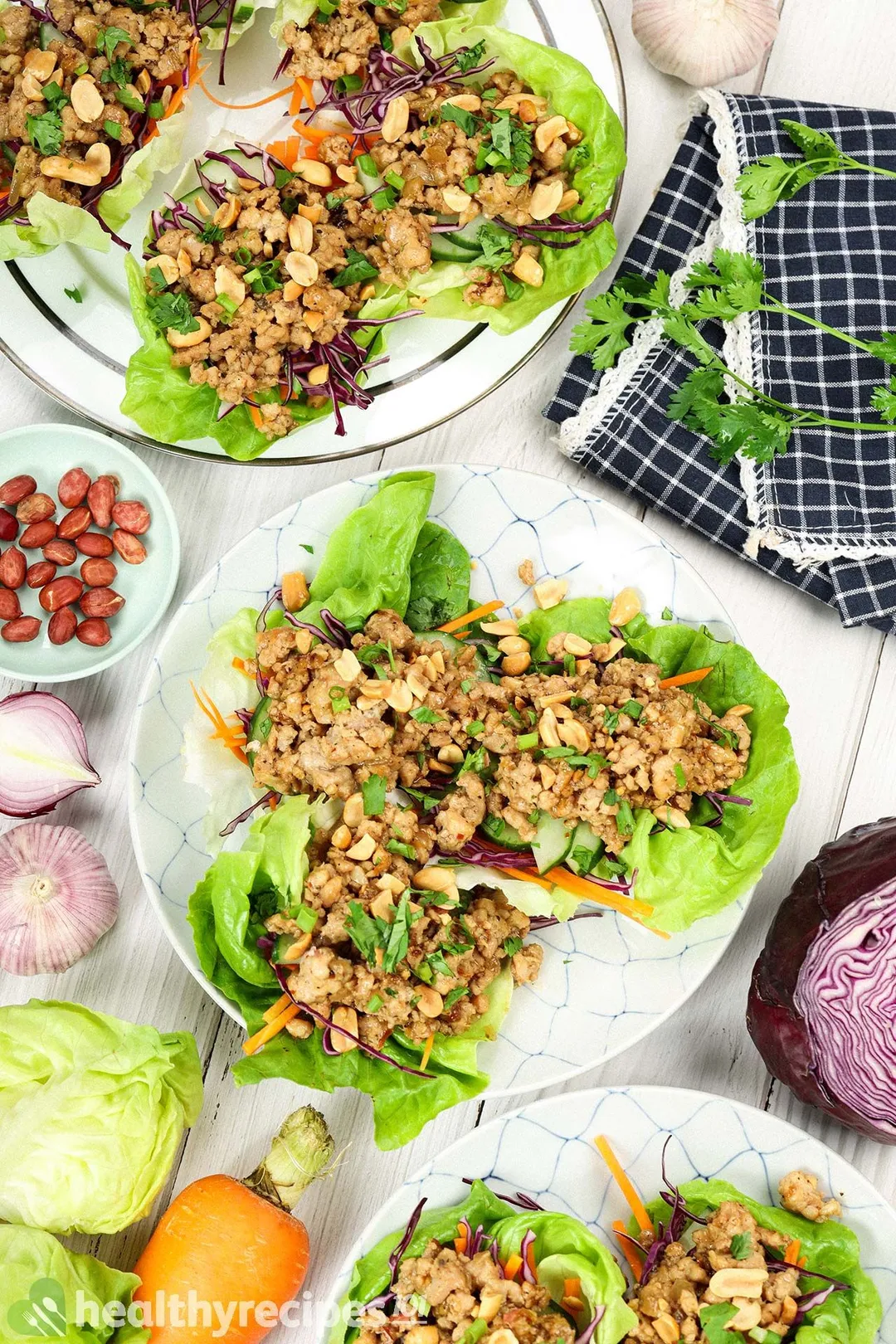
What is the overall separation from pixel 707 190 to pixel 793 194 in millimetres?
211

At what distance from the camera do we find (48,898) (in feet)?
8.86

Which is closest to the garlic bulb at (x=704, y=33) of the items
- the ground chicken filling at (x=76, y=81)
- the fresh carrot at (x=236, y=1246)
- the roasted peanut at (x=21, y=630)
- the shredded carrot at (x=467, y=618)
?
the ground chicken filling at (x=76, y=81)

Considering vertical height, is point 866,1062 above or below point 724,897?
below

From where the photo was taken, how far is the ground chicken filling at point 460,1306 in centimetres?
238

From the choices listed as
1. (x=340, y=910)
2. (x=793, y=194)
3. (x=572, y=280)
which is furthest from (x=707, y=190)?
(x=340, y=910)

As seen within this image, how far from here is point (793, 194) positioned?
2.81m

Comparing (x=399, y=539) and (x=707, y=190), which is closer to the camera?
(x=399, y=539)

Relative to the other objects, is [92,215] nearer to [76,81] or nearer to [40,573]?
[76,81]

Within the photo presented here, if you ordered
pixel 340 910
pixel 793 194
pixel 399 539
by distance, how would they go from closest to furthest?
pixel 340 910 → pixel 399 539 → pixel 793 194

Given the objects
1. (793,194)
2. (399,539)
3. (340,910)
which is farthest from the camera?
(793,194)

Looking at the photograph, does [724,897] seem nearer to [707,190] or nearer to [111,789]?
[111,789]

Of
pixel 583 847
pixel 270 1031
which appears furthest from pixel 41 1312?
pixel 583 847

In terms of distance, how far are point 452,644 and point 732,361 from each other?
40.1 inches

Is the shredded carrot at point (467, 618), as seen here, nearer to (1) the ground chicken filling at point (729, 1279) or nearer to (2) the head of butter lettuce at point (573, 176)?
(2) the head of butter lettuce at point (573, 176)
